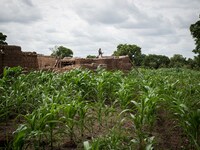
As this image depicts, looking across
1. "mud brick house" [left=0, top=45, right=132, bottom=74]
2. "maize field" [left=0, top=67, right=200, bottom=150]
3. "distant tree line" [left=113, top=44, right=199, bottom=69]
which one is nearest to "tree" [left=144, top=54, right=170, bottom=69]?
"distant tree line" [left=113, top=44, right=199, bottom=69]

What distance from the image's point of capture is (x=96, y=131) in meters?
A: 3.37

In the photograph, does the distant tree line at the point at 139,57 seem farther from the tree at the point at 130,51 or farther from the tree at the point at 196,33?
the tree at the point at 196,33

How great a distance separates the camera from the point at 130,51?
5622 cm

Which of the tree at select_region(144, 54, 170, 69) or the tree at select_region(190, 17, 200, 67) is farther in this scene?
the tree at select_region(144, 54, 170, 69)

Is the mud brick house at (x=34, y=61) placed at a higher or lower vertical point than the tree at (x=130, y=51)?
lower

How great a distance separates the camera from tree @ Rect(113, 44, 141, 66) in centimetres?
5516

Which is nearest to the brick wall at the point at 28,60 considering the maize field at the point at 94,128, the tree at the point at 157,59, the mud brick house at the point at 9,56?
the mud brick house at the point at 9,56

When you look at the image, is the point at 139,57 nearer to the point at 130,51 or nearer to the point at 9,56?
the point at 130,51

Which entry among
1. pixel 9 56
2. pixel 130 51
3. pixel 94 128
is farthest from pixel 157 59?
pixel 94 128

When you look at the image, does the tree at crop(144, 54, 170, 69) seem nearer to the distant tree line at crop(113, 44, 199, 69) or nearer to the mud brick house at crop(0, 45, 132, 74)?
the distant tree line at crop(113, 44, 199, 69)

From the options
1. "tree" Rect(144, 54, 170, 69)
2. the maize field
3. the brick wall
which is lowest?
the maize field

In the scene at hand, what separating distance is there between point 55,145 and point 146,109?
1.29 m

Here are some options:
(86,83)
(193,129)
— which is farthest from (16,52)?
(193,129)

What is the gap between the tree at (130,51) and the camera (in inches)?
2172
